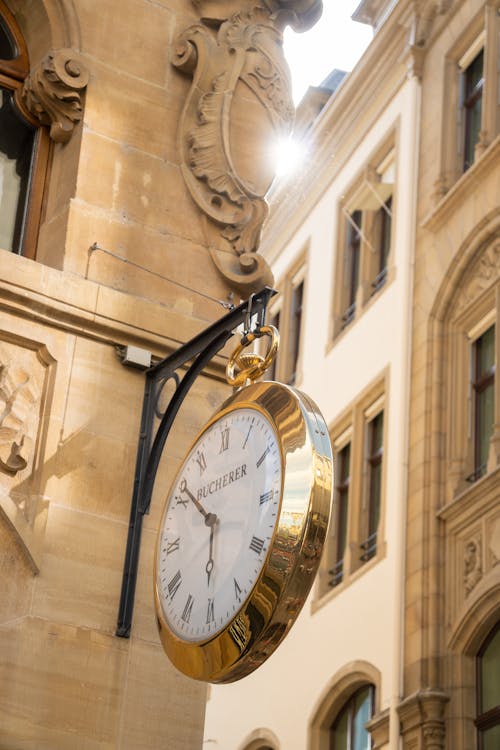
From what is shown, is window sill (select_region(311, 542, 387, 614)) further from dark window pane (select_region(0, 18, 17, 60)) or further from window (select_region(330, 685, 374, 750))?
dark window pane (select_region(0, 18, 17, 60))

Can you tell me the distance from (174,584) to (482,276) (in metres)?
14.4

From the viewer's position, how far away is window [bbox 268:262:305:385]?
28.0 metres

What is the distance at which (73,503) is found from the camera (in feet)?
27.7

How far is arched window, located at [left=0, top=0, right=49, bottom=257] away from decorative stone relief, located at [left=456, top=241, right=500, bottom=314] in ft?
37.1

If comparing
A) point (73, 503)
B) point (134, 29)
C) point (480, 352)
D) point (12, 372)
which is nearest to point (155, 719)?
point (73, 503)

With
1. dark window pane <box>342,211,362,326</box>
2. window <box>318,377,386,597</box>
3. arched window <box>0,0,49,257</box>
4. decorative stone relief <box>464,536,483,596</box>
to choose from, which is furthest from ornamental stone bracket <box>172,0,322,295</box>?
dark window pane <box>342,211,362,326</box>

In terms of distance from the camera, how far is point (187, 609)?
7.01 metres

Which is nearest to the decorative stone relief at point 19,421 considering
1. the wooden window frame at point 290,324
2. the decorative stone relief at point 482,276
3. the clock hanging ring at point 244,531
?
the clock hanging ring at point 244,531

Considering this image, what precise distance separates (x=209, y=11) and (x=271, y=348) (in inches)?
143

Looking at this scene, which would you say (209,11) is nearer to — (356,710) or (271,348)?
(271,348)

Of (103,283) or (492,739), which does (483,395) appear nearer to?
(492,739)

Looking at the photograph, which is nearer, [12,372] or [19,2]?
[12,372]

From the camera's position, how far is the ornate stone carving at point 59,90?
9.55 meters

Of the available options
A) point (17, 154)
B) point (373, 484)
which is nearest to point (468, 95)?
point (373, 484)
